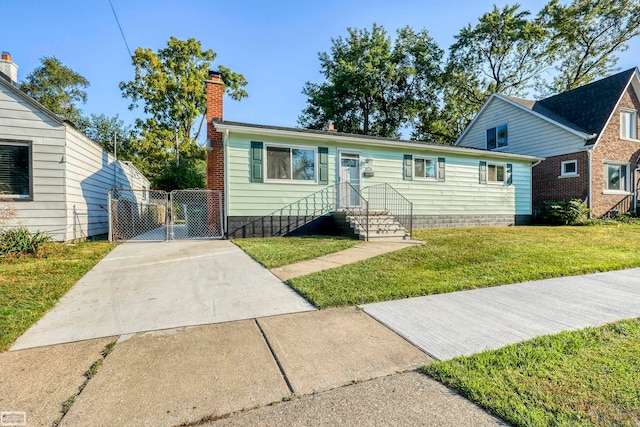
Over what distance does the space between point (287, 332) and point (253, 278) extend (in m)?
2.11

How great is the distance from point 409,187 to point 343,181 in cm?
283

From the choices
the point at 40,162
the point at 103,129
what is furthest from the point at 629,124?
the point at 103,129

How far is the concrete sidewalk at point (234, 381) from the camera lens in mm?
1718

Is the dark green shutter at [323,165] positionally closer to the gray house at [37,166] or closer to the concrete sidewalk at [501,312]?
the concrete sidewalk at [501,312]

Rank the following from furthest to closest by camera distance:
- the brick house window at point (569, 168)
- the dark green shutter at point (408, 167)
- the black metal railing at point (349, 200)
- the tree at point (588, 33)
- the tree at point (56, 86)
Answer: the tree at point (56, 86)
the tree at point (588, 33)
the brick house window at point (569, 168)
the dark green shutter at point (408, 167)
the black metal railing at point (349, 200)

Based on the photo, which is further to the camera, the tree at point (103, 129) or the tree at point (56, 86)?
the tree at point (103, 129)

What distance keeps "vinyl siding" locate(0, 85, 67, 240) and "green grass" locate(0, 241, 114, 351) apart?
918mm

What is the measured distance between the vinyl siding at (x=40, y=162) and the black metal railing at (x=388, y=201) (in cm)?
904

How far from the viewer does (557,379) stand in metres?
1.97

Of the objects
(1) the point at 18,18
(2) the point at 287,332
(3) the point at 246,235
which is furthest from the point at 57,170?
(2) the point at 287,332

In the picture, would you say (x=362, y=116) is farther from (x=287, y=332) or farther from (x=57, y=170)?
(x=287, y=332)

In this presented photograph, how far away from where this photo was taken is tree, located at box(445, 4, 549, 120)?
A: 2220 cm

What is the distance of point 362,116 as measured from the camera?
26328 mm

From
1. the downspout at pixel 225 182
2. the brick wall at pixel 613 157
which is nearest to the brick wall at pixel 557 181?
the brick wall at pixel 613 157
